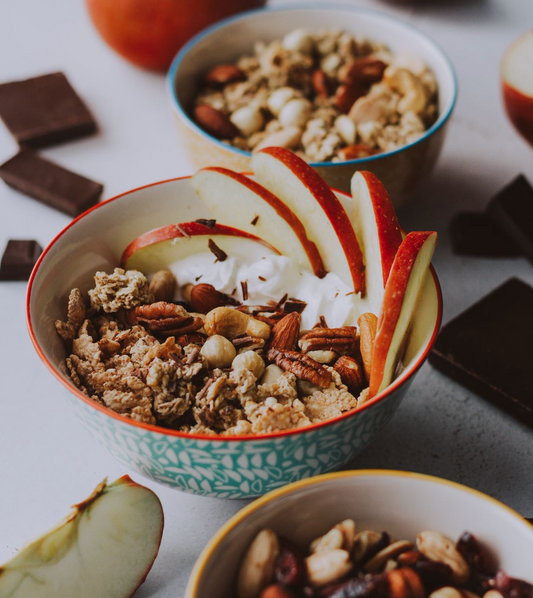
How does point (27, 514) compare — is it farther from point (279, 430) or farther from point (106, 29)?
point (106, 29)

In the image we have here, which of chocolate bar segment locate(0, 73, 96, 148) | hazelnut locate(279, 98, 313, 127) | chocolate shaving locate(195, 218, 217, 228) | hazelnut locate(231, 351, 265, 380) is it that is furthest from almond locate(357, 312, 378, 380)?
chocolate bar segment locate(0, 73, 96, 148)

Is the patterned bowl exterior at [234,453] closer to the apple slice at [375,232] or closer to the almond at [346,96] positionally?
the apple slice at [375,232]

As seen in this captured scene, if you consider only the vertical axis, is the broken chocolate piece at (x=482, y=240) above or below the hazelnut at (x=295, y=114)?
below

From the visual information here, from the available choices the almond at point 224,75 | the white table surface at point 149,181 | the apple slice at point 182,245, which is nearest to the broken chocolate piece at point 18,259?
the white table surface at point 149,181

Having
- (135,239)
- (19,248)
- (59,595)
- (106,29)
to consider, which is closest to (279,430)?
(59,595)

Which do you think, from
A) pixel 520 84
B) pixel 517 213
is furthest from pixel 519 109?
pixel 517 213

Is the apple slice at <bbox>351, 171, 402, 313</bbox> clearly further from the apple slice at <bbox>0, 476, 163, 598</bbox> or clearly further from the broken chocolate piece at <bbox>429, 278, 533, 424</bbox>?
the apple slice at <bbox>0, 476, 163, 598</bbox>
